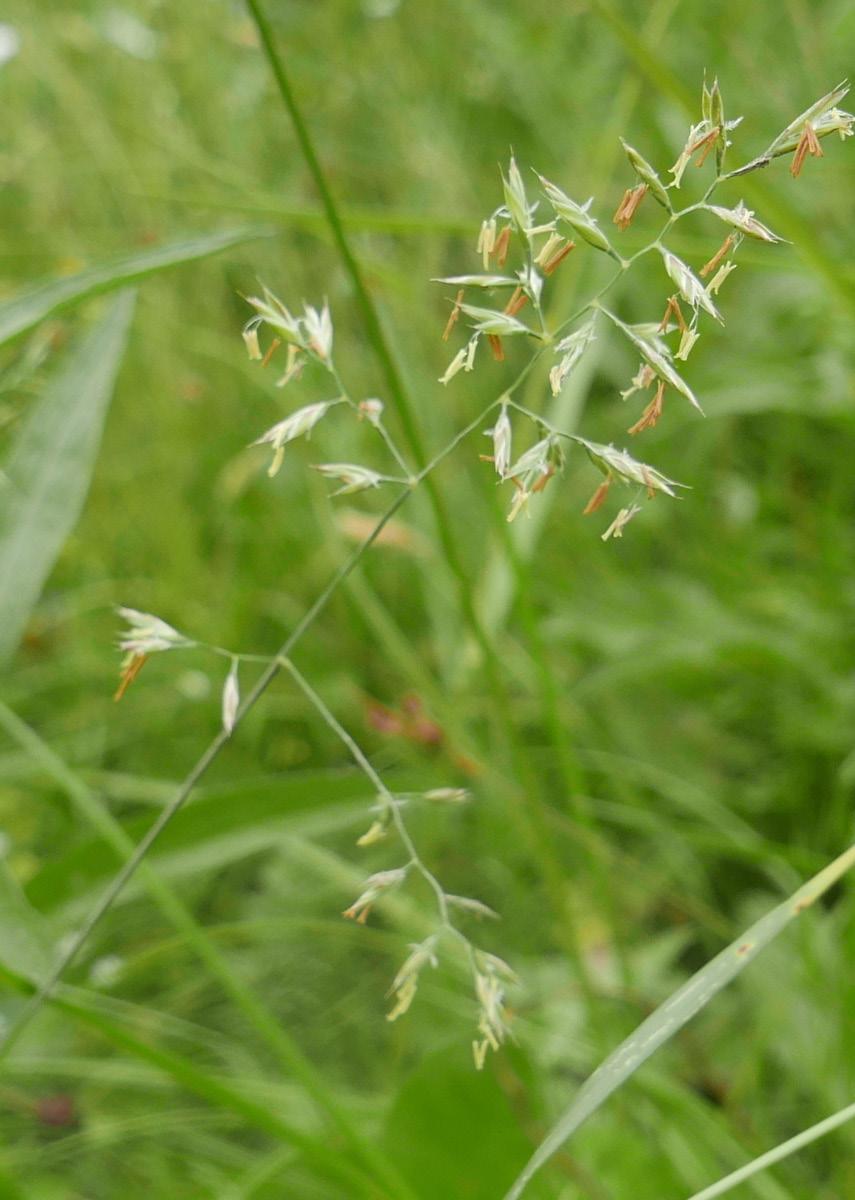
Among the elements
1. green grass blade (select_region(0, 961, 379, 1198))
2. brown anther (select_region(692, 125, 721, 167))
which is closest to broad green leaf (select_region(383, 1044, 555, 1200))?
green grass blade (select_region(0, 961, 379, 1198))

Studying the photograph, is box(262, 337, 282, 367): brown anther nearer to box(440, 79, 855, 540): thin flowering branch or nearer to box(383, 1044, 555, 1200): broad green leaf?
box(440, 79, 855, 540): thin flowering branch

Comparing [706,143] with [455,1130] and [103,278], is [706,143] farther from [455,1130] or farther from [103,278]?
[455,1130]

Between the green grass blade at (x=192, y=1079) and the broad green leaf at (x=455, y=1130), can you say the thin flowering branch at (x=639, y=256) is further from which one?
the broad green leaf at (x=455, y=1130)

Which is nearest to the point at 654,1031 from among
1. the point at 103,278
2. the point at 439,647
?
the point at 103,278

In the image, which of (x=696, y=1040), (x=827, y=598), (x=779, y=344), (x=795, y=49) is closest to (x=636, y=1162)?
(x=696, y=1040)

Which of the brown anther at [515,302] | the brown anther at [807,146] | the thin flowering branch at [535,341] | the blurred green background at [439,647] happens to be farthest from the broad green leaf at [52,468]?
the brown anther at [807,146]

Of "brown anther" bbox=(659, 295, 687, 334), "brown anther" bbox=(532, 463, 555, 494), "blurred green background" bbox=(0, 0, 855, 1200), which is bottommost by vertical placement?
"blurred green background" bbox=(0, 0, 855, 1200)
